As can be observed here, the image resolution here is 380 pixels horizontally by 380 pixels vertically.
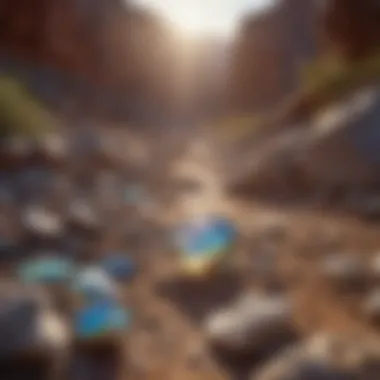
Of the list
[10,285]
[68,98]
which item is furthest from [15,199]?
[68,98]

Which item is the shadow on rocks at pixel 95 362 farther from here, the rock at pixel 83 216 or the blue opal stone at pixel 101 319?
the rock at pixel 83 216

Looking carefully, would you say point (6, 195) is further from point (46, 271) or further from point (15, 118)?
point (15, 118)

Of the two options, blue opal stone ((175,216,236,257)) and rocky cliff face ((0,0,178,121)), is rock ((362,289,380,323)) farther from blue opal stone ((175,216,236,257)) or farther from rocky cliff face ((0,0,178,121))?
rocky cliff face ((0,0,178,121))

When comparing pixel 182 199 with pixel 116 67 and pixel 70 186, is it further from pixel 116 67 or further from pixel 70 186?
pixel 116 67

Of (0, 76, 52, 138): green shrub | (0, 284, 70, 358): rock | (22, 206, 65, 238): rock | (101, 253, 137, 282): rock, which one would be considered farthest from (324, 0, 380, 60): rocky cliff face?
(0, 284, 70, 358): rock

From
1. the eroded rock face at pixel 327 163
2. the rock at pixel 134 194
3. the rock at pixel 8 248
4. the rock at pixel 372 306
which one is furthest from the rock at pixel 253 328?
the eroded rock face at pixel 327 163

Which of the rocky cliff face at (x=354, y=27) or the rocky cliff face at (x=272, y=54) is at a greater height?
the rocky cliff face at (x=272, y=54)

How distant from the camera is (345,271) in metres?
2.26

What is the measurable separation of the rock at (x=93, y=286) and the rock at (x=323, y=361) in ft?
1.99

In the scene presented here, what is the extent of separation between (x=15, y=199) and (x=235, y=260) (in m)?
1.56

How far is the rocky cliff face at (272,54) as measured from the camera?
24.3 metres

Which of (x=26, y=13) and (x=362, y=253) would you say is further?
(x=26, y=13)

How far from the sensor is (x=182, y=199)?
4.43 m

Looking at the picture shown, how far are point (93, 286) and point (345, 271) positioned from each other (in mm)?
1034
